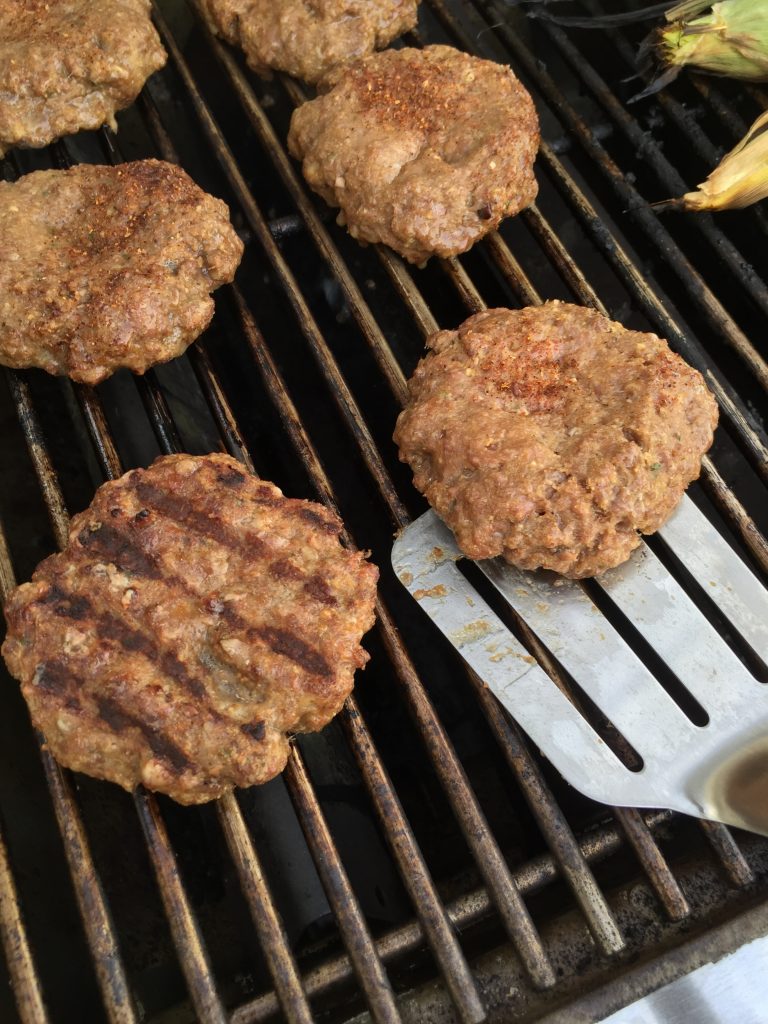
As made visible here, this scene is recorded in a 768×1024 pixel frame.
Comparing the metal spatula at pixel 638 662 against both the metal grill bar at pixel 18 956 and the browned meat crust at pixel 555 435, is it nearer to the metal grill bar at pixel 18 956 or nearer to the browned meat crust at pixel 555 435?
the browned meat crust at pixel 555 435

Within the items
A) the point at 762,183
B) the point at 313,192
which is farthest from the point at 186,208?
the point at 762,183

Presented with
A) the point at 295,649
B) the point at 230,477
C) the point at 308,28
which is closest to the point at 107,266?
the point at 230,477

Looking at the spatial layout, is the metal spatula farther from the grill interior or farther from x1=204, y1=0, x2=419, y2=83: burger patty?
x1=204, y1=0, x2=419, y2=83: burger patty

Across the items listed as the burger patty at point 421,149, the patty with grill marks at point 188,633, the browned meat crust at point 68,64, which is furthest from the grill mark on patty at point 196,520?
the browned meat crust at point 68,64

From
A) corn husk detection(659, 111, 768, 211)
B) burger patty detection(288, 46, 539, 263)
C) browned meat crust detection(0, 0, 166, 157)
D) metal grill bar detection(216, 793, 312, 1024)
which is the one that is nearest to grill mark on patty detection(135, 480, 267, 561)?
metal grill bar detection(216, 793, 312, 1024)

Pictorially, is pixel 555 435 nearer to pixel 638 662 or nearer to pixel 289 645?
pixel 638 662
